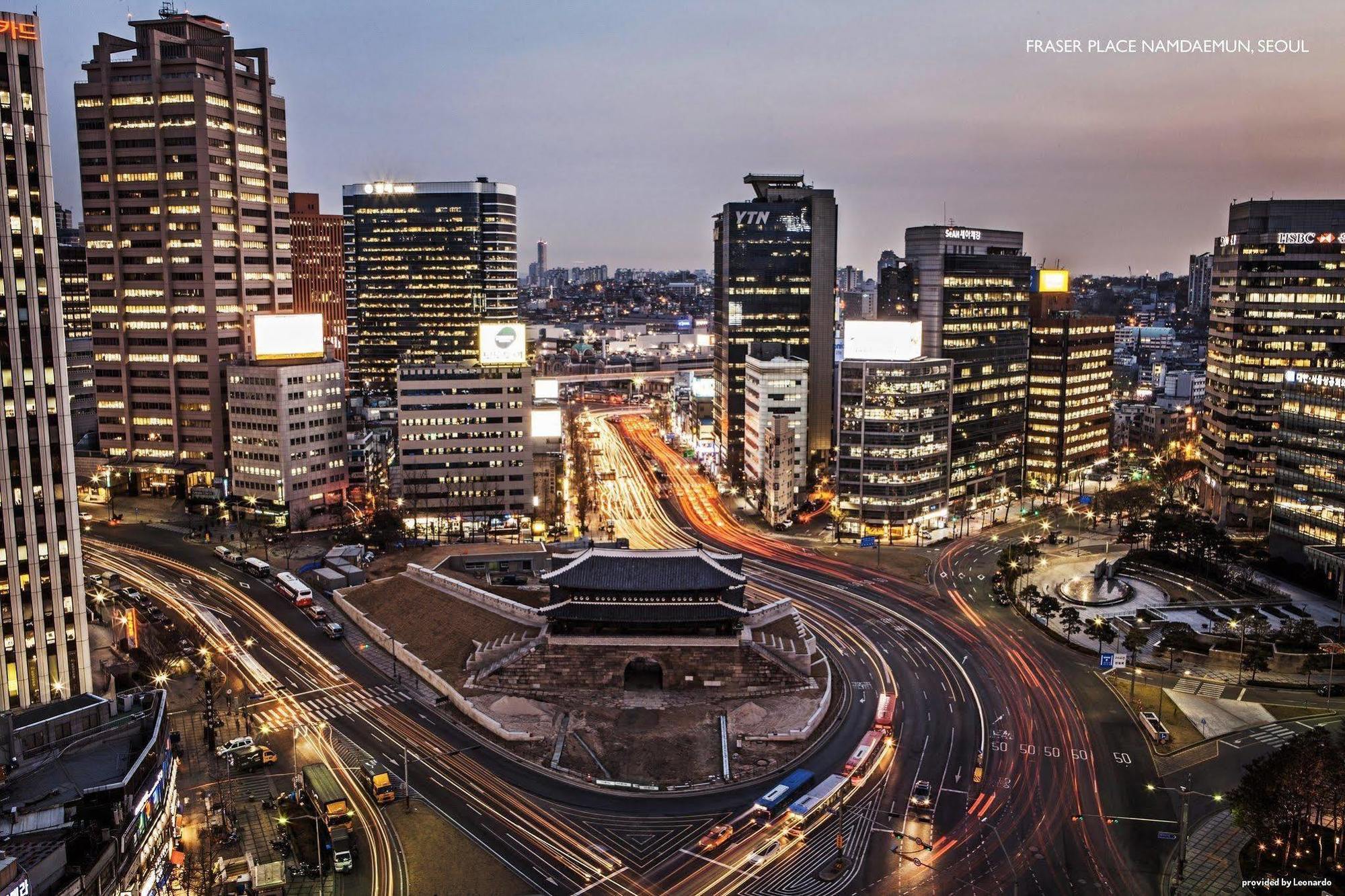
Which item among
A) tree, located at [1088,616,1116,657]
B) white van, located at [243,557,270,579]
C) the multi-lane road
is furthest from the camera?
white van, located at [243,557,270,579]

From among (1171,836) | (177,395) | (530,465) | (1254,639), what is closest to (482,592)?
(530,465)

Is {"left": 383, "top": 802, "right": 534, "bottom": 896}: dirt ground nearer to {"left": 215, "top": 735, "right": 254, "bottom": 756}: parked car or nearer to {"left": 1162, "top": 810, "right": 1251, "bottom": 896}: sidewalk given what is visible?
{"left": 215, "top": 735, "right": 254, "bottom": 756}: parked car

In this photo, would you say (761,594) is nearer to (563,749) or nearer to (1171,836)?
(563,749)

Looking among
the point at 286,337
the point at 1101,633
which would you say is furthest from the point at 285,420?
the point at 1101,633

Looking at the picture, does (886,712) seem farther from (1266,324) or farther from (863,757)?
(1266,324)

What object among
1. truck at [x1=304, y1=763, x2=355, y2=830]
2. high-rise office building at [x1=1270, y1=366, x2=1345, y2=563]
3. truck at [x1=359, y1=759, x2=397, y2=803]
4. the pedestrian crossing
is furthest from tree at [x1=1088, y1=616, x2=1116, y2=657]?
truck at [x1=304, y1=763, x2=355, y2=830]

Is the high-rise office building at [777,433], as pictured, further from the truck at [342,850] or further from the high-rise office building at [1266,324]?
the truck at [342,850]

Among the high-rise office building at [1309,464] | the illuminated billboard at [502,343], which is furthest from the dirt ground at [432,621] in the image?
the high-rise office building at [1309,464]
